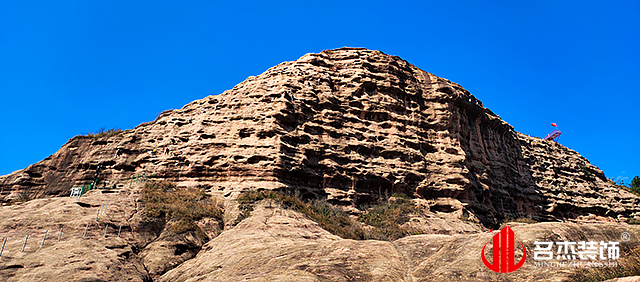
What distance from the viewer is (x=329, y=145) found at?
3281cm

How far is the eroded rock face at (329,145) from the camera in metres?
29.8

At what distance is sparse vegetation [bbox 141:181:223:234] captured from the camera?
66.5 feet

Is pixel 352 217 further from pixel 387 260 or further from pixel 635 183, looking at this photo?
pixel 635 183

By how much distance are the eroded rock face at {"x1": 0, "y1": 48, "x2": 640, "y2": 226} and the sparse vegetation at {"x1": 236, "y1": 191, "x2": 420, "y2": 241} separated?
1.43 m

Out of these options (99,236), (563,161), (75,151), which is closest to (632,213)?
(563,161)

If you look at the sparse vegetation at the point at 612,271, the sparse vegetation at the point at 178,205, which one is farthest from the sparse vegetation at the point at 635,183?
the sparse vegetation at the point at 612,271

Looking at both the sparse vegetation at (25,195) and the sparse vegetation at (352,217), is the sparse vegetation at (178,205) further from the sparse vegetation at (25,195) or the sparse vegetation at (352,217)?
the sparse vegetation at (25,195)

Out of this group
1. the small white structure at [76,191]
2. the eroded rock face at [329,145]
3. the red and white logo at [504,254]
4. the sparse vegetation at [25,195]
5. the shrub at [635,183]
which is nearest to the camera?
the red and white logo at [504,254]

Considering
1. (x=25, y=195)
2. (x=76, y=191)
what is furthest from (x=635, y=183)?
(x=25, y=195)

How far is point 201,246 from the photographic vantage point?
18016mm

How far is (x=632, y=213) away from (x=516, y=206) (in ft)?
72.7

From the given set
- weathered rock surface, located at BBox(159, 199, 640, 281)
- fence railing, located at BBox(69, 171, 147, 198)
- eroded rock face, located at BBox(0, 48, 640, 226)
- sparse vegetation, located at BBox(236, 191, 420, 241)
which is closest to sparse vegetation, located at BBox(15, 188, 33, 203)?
eroded rock face, located at BBox(0, 48, 640, 226)

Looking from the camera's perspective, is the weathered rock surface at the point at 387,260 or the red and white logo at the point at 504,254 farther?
the weathered rock surface at the point at 387,260

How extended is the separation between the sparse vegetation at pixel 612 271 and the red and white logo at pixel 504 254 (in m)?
1.27
